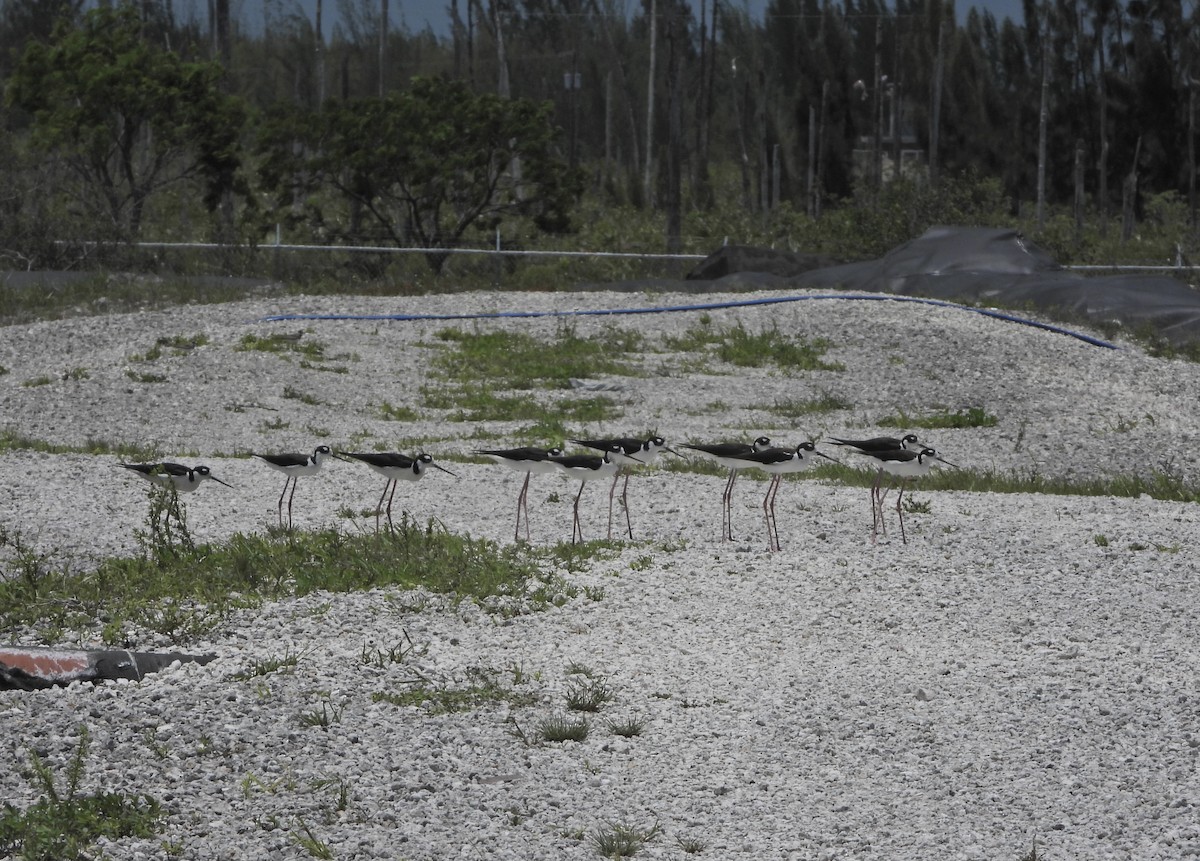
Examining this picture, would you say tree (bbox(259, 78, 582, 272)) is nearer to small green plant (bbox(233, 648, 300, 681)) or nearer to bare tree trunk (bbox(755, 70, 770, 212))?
bare tree trunk (bbox(755, 70, 770, 212))

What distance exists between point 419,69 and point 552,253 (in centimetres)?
5880

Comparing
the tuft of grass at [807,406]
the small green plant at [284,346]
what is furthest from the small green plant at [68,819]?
the small green plant at [284,346]

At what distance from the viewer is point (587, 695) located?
7.17 metres

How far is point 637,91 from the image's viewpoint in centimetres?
8412

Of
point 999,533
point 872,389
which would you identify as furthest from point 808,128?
point 999,533

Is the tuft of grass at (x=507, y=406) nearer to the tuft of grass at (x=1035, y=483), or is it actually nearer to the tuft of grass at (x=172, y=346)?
the tuft of grass at (x=172, y=346)

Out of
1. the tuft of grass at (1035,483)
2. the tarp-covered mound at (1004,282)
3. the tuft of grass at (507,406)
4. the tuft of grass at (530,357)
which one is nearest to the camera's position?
the tuft of grass at (1035,483)

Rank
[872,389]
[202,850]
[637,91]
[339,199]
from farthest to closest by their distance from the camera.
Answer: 1. [637,91]
2. [339,199]
3. [872,389]
4. [202,850]

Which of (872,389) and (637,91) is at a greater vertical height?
(637,91)

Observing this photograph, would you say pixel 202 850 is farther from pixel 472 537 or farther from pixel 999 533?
pixel 999 533

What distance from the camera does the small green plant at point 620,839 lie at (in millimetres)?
5629

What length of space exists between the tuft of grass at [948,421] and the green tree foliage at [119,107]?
17.3 meters

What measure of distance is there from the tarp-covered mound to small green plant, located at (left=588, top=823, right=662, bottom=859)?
1876 centimetres

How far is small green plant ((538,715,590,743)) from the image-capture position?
668 cm
